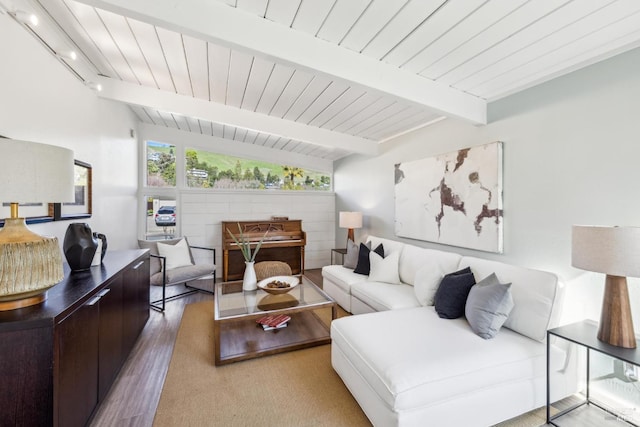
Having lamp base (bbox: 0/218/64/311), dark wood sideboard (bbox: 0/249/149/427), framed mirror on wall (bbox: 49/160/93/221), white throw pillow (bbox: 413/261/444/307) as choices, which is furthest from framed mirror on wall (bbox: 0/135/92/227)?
white throw pillow (bbox: 413/261/444/307)

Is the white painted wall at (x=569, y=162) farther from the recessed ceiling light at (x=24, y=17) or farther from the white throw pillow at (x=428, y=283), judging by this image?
the recessed ceiling light at (x=24, y=17)

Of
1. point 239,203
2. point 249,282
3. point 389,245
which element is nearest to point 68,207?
point 249,282

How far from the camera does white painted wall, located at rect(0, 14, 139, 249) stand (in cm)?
172

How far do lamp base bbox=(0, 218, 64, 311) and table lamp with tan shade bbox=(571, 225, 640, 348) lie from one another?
2892mm

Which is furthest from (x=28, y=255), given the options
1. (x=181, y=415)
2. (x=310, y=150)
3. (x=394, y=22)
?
(x=310, y=150)

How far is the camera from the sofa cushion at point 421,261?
2574 mm

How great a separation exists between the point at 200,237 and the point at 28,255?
368 centimetres

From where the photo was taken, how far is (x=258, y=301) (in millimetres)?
2717

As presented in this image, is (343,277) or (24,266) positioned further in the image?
(343,277)

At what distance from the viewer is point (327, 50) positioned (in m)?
2.02

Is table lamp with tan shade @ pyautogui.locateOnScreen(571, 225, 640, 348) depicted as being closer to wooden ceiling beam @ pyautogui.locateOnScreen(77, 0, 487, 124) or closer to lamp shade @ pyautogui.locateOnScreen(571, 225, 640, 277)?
lamp shade @ pyautogui.locateOnScreen(571, 225, 640, 277)

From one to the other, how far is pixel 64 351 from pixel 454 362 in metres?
1.99

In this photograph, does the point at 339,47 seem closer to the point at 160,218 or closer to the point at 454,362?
the point at 454,362

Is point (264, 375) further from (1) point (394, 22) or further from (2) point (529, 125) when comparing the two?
(2) point (529, 125)
